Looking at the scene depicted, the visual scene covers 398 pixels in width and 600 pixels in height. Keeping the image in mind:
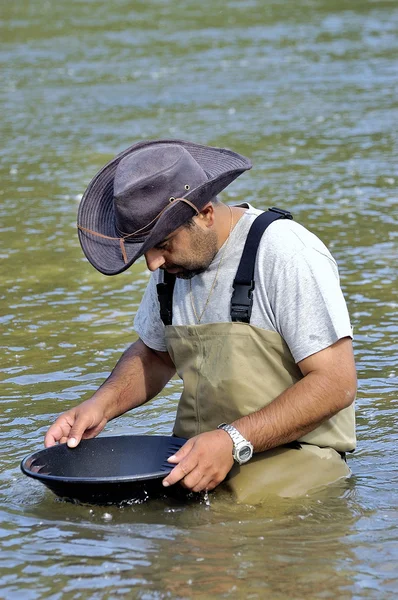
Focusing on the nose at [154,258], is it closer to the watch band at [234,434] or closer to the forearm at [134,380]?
the watch band at [234,434]

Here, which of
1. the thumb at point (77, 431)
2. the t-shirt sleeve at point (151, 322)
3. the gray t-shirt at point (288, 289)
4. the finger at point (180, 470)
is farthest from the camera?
the t-shirt sleeve at point (151, 322)

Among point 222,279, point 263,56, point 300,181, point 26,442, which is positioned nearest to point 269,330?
point 222,279

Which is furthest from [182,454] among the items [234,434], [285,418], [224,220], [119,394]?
[224,220]

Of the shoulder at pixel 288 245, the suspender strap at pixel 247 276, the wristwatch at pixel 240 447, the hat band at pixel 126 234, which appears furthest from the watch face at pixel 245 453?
the hat band at pixel 126 234

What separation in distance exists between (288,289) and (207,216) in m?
0.39

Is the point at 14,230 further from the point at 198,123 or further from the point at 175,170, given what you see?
the point at 175,170

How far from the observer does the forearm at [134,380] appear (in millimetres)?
4660

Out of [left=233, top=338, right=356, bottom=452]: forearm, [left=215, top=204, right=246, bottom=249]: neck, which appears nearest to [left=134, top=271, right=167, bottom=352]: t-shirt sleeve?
[left=215, top=204, right=246, bottom=249]: neck

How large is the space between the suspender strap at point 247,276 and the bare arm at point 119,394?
67 centimetres

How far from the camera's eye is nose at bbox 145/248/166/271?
4.08 m

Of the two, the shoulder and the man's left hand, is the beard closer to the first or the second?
the shoulder

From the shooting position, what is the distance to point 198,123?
Answer: 13562mm

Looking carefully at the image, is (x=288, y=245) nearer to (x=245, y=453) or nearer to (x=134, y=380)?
(x=245, y=453)

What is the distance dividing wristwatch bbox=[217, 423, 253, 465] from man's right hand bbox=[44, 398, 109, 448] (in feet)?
→ 2.33
